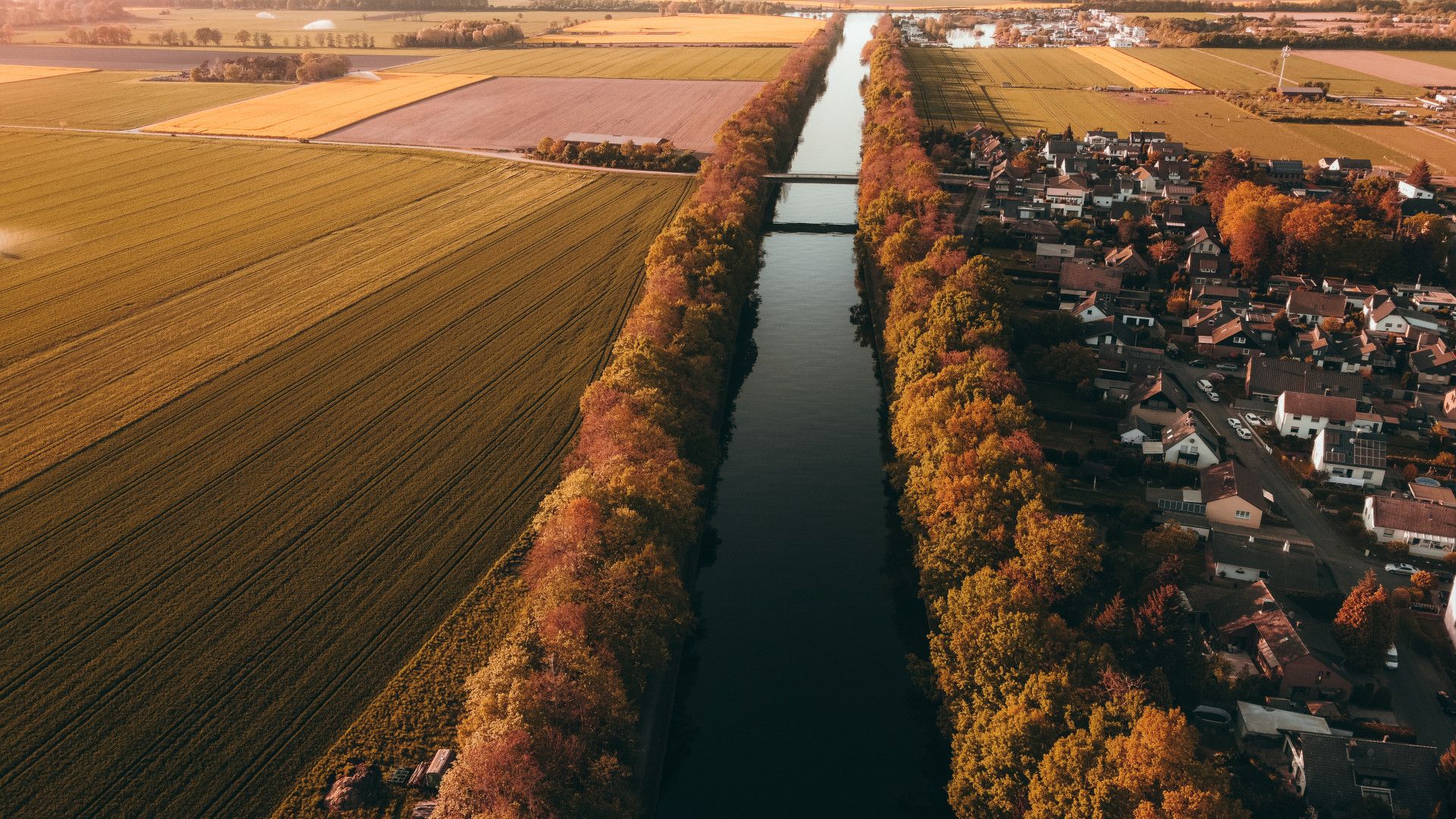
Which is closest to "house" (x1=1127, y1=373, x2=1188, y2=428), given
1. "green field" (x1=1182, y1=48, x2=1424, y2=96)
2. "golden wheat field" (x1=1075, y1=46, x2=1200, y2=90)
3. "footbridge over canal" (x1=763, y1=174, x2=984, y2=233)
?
"footbridge over canal" (x1=763, y1=174, x2=984, y2=233)

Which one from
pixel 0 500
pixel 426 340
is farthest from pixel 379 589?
pixel 426 340

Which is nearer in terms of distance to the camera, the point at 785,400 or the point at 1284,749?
the point at 1284,749

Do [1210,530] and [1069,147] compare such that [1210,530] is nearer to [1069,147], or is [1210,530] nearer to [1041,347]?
[1041,347]

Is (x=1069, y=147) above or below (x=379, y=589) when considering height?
above

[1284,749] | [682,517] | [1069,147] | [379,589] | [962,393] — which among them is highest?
[1069,147]

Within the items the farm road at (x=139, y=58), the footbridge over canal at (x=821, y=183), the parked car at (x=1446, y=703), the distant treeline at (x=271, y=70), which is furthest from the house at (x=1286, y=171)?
the farm road at (x=139, y=58)
